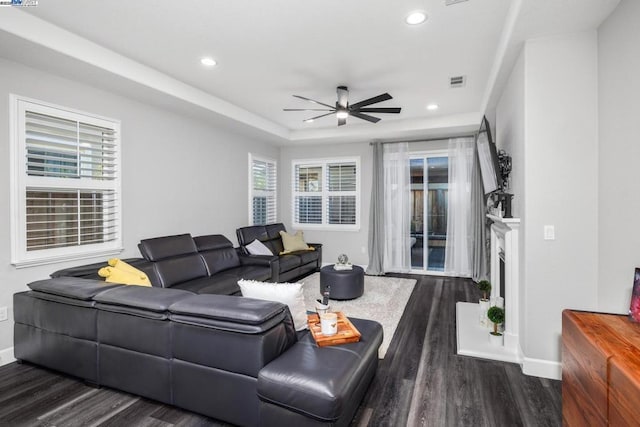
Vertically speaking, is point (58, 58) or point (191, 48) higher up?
point (191, 48)

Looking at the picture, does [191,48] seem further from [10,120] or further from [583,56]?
[583,56]

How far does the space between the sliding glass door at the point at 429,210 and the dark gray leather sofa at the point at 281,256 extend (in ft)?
6.53

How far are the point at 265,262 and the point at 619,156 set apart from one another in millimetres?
3922

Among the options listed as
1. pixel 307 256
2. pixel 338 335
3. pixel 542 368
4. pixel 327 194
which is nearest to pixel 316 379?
pixel 338 335

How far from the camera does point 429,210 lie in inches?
255

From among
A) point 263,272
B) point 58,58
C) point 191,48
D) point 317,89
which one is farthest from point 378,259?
point 58,58

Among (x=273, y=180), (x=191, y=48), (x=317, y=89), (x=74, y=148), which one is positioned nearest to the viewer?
(x=191, y=48)

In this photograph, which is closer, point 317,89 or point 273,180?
point 317,89

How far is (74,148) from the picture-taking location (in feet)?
11.0

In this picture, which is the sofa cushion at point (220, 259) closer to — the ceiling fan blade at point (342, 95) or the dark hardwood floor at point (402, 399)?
the dark hardwood floor at point (402, 399)

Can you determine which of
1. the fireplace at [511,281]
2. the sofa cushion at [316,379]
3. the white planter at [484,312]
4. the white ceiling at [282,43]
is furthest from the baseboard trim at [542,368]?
the white ceiling at [282,43]

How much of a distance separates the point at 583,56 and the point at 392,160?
4.02 m

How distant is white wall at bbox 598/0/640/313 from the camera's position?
80.0 inches

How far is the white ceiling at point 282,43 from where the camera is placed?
96.0 inches
